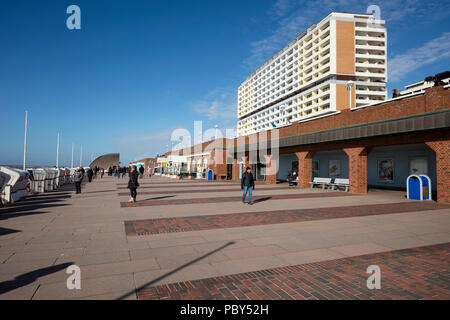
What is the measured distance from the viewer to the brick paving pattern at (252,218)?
7.39 meters

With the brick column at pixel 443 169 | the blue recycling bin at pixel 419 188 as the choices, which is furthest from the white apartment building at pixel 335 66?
the brick column at pixel 443 169

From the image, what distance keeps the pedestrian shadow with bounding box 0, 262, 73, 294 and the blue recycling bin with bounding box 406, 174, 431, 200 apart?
14.3 metres

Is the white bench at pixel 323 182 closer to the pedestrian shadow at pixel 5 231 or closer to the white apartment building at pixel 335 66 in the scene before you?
the pedestrian shadow at pixel 5 231

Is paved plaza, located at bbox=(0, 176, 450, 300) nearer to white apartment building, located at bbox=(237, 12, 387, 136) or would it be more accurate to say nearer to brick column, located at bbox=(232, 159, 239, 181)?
brick column, located at bbox=(232, 159, 239, 181)

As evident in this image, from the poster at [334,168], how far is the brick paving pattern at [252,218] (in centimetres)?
1247

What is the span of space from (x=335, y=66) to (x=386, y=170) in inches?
2568

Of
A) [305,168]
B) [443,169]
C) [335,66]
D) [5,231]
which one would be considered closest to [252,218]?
[5,231]

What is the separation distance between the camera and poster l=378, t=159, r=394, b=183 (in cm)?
1978

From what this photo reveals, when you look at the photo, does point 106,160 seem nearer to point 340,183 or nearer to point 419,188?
point 340,183
